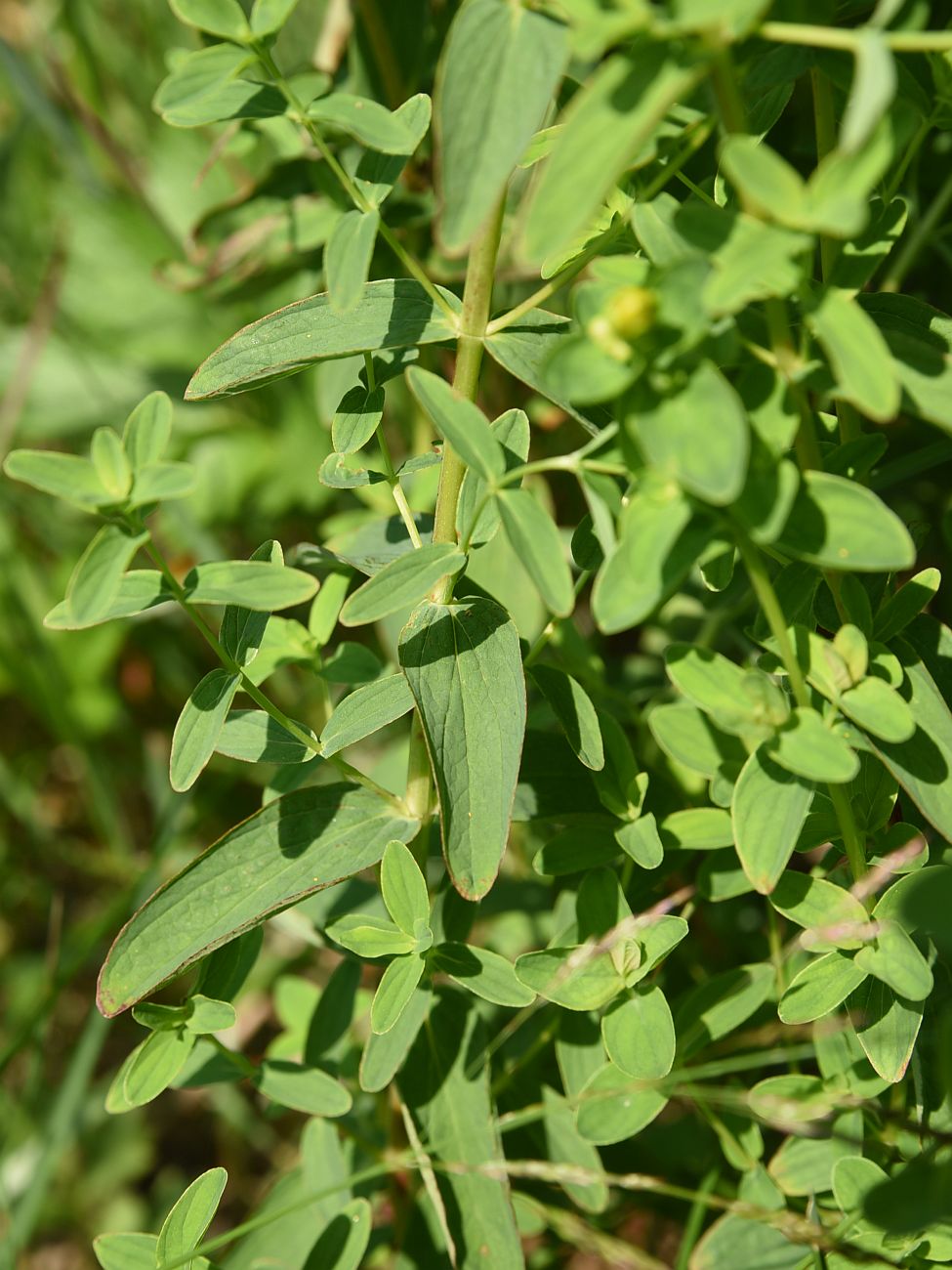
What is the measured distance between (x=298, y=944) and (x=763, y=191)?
1846 mm

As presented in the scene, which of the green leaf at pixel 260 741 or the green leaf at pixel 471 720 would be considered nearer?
the green leaf at pixel 471 720

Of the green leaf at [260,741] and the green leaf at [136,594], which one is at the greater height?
the green leaf at [136,594]

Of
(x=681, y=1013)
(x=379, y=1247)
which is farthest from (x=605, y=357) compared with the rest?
(x=379, y=1247)

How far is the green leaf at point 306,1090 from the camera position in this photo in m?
1.33

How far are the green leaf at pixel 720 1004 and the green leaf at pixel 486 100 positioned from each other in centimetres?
88

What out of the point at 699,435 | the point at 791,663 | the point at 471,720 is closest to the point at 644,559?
the point at 699,435

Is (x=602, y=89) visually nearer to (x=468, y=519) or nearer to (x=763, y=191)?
(x=763, y=191)

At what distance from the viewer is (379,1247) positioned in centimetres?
154

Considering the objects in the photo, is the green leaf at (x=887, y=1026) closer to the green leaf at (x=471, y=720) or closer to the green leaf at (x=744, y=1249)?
the green leaf at (x=744, y=1249)

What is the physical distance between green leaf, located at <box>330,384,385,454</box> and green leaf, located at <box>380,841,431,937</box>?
1.34 ft

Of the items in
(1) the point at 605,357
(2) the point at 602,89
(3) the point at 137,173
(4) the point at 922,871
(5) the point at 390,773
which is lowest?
(5) the point at 390,773

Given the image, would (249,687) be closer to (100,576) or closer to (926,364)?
(100,576)

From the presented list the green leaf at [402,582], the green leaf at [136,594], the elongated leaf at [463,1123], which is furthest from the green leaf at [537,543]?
the elongated leaf at [463,1123]

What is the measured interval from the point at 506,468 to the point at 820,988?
593 millimetres
